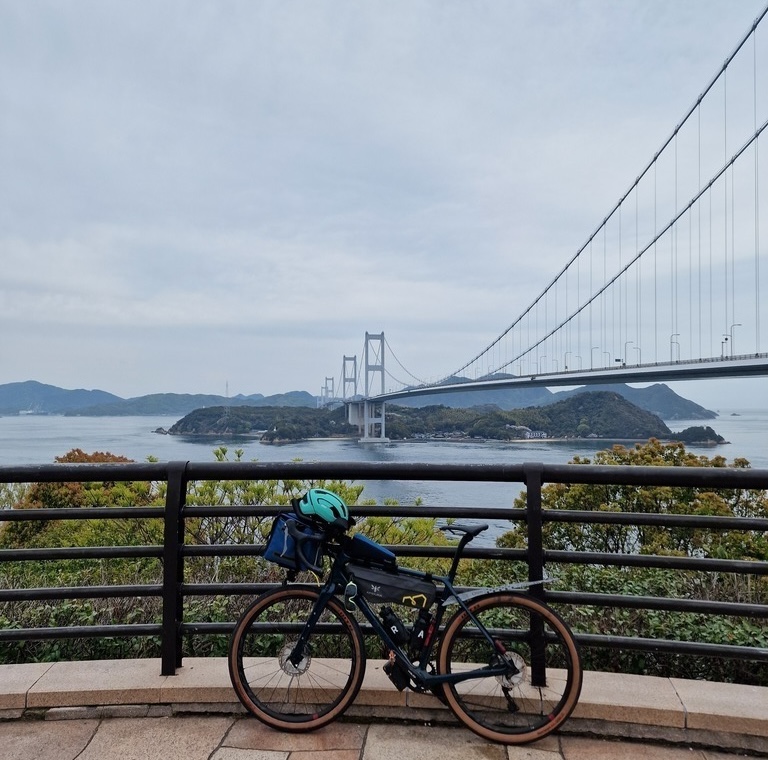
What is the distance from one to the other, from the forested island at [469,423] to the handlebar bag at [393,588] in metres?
18.1

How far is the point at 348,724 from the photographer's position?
242 cm

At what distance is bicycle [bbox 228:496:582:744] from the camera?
2.30 metres

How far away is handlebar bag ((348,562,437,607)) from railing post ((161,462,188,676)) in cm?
83

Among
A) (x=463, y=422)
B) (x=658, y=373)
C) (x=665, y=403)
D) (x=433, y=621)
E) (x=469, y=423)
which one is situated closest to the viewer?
(x=433, y=621)

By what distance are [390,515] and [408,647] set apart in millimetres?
510

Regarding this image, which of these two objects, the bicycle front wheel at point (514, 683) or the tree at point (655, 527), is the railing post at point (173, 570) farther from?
the tree at point (655, 527)

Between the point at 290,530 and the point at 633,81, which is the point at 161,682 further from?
the point at 633,81

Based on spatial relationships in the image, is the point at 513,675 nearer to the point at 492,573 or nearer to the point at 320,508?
the point at 320,508

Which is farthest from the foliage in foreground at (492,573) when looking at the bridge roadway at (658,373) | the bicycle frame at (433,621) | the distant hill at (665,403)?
the distant hill at (665,403)

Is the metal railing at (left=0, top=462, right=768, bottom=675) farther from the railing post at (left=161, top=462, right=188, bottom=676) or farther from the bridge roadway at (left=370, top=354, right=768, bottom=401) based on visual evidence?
the bridge roadway at (left=370, top=354, right=768, bottom=401)

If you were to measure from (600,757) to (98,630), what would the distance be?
2059 mm

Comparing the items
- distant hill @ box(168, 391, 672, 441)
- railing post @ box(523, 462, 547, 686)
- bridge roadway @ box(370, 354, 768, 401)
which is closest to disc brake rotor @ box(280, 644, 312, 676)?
railing post @ box(523, 462, 547, 686)

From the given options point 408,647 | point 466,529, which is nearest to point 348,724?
point 408,647

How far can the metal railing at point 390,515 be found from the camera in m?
2.46
